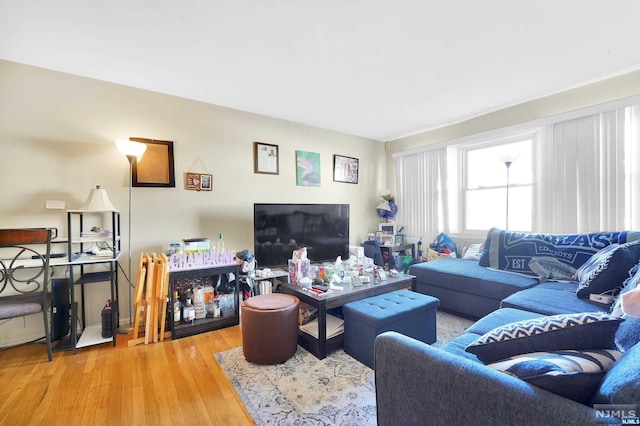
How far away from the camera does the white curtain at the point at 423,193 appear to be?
157 inches

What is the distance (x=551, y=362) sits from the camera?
0.75 m

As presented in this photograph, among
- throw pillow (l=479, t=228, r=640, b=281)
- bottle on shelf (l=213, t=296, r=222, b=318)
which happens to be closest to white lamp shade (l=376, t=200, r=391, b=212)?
throw pillow (l=479, t=228, r=640, b=281)

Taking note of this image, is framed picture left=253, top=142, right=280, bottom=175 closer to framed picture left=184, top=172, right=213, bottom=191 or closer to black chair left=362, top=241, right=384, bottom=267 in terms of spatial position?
framed picture left=184, top=172, right=213, bottom=191

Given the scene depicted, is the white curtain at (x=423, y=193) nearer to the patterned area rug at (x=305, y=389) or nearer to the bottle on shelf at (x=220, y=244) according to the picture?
the patterned area rug at (x=305, y=389)

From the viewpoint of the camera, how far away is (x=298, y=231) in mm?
3186

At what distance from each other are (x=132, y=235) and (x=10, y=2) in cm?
179

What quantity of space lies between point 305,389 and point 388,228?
125 inches

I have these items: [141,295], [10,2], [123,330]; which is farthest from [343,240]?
[10,2]

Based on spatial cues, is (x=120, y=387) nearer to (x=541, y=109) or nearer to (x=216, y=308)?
(x=216, y=308)

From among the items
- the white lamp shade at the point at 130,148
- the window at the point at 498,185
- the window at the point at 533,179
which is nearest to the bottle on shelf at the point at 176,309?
the white lamp shade at the point at 130,148

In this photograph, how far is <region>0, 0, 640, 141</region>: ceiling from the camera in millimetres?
1683

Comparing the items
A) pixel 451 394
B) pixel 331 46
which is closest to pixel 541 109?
pixel 331 46

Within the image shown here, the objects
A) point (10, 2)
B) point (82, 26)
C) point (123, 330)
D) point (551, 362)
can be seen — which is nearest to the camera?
point (551, 362)

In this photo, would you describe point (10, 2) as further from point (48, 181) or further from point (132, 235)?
point (132, 235)
